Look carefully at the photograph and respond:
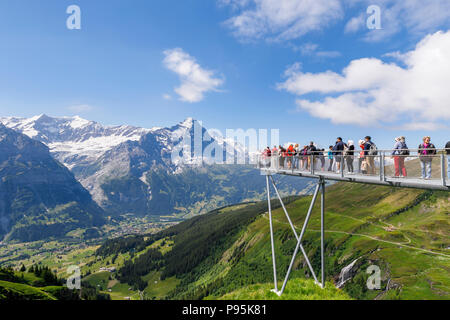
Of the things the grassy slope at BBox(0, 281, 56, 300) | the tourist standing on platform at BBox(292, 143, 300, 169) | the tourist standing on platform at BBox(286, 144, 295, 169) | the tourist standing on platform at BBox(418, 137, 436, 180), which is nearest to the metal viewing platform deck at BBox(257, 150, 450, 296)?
the tourist standing on platform at BBox(418, 137, 436, 180)

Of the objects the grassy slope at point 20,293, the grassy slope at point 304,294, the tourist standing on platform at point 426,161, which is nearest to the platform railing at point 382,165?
the tourist standing on platform at point 426,161

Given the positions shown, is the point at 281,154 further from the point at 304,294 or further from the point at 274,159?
the point at 304,294

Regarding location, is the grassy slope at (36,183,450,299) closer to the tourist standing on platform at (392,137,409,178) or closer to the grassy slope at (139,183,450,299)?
the grassy slope at (139,183,450,299)

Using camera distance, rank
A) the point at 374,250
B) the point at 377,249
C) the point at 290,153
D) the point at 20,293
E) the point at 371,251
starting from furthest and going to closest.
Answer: the point at 371,251 < the point at 374,250 < the point at 377,249 < the point at 20,293 < the point at 290,153

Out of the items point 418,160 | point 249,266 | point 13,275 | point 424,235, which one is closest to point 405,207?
point 424,235

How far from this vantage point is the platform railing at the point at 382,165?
14.1m

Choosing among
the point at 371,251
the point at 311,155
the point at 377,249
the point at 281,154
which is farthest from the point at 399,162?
the point at 371,251

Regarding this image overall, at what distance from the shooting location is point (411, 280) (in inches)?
2889

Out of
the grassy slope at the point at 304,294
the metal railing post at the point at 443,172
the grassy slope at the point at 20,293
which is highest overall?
the metal railing post at the point at 443,172

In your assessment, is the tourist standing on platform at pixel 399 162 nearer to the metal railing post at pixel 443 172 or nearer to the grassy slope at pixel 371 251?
the metal railing post at pixel 443 172

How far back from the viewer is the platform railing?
46.1ft

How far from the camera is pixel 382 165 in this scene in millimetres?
15914

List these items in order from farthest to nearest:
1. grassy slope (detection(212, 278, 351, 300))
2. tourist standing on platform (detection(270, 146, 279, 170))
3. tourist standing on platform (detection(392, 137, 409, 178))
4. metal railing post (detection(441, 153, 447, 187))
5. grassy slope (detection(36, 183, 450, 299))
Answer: grassy slope (detection(36, 183, 450, 299)) < tourist standing on platform (detection(270, 146, 279, 170)) < grassy slope (detection(212, 278, 351, 300)) < tourist standing on platform (detection(392, 137, 409, 178)) < metal railing post (detection(441, 153, 447, 187))

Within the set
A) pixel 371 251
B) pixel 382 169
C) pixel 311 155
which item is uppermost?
pixel 311 155
